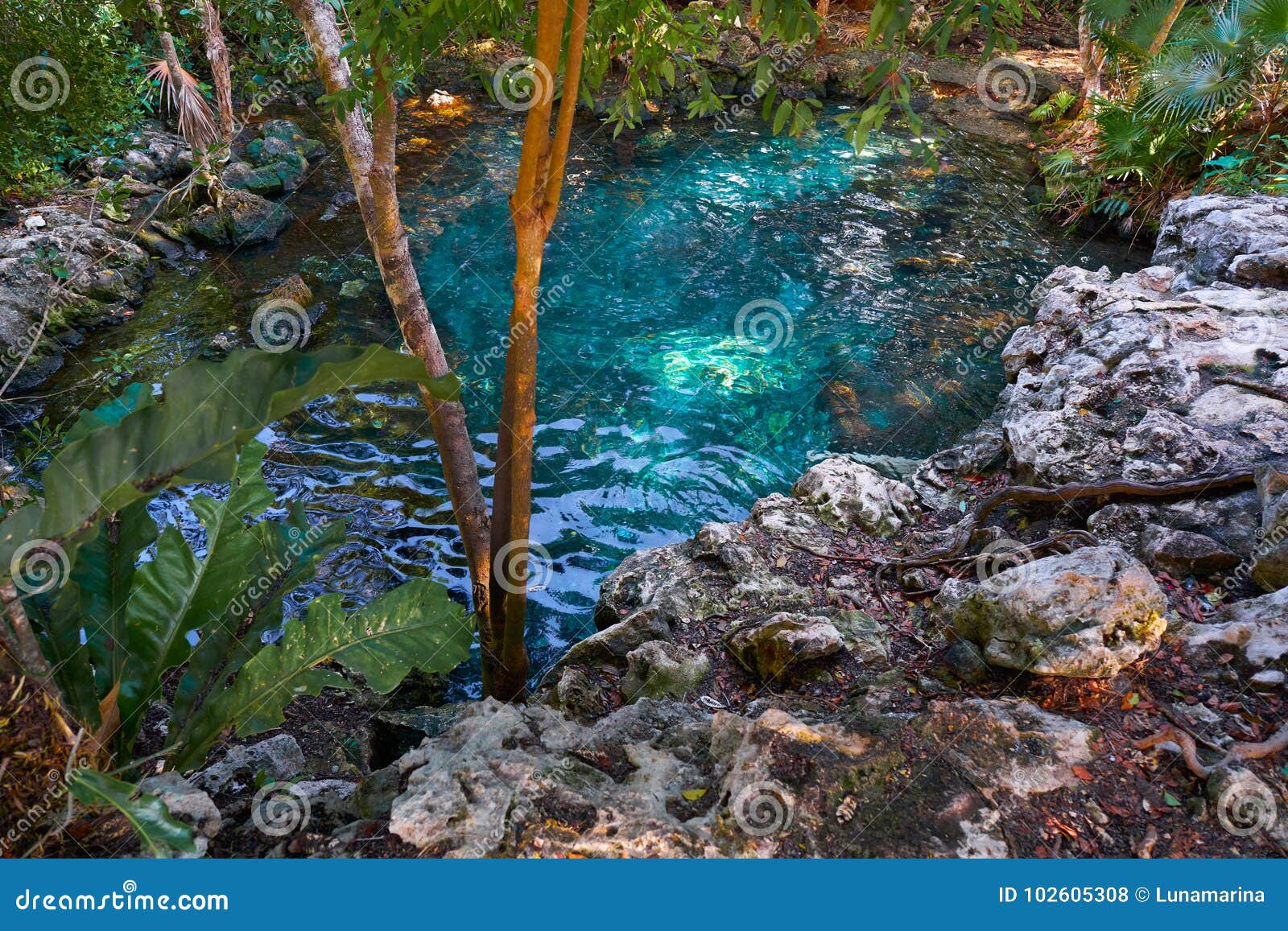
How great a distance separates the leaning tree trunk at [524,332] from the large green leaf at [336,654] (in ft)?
1.27

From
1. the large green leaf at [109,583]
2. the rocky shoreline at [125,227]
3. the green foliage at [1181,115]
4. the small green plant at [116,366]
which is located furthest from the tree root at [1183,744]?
the green foliage at [1181,115]

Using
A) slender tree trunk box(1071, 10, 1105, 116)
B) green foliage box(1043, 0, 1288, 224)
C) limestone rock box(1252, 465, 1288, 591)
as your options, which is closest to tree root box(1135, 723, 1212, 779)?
limestone rock box(1252, 465, 1288, 591)

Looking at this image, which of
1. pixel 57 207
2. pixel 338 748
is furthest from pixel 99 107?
pixel 338 748

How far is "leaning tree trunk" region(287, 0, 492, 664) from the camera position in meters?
2.70

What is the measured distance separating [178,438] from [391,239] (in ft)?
4.75

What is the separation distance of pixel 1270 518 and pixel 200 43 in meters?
14.4

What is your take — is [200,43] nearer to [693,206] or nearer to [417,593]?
[693,206]

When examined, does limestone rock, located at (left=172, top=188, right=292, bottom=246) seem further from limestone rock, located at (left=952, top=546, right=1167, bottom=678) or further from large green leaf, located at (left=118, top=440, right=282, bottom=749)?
limestone rock, located at (left=952, top=546, right=1167, bottom=678)

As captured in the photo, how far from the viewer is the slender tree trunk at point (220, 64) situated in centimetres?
835

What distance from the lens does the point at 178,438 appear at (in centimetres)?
157

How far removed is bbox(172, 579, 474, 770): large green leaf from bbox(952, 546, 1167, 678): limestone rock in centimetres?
186

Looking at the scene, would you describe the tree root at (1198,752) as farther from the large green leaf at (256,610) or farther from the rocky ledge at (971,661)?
the large green leaf at (256,610)

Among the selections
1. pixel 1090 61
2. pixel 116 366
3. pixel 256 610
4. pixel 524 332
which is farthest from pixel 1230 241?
pixel 116 366

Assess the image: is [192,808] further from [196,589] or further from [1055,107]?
[1055,107]
